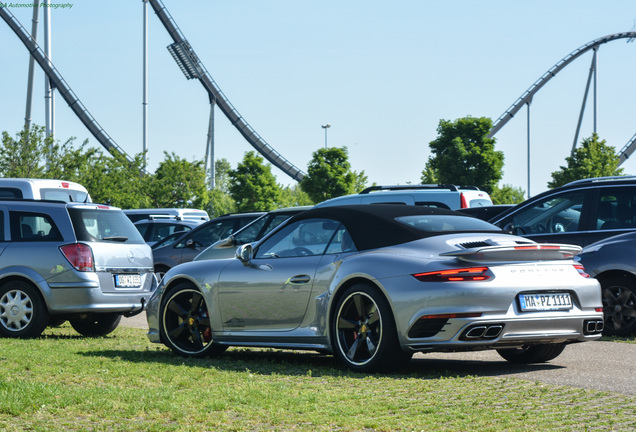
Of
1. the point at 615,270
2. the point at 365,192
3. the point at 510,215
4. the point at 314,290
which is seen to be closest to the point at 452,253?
the point at 314,290

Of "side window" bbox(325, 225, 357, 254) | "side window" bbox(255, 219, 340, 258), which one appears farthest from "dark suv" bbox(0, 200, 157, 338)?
"side window" bbox(325, 225, 357, 254)

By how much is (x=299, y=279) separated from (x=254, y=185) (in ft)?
210

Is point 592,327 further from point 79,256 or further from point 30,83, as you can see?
point 30,83

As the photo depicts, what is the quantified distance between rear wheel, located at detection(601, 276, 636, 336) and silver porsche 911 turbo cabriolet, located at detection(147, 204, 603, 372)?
9.61ft

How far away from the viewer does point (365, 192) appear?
18906 mm

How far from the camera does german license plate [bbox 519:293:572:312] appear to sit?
7.55 metres

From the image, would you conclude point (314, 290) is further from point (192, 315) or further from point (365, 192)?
point (365, 192)

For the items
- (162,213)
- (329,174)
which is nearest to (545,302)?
(162,213)

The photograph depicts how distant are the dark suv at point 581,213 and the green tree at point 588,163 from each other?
4603 cm

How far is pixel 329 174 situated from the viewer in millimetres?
68500

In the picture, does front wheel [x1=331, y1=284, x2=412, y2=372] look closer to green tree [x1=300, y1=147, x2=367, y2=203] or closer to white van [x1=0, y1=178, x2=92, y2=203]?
white van [x1=0, y1=178, x2=92, y2=203]

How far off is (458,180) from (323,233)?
178ft

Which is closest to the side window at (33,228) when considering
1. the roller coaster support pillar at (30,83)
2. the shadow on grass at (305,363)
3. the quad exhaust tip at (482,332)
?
the shadow on grass at (305,363)

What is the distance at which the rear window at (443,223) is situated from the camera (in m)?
8.23
